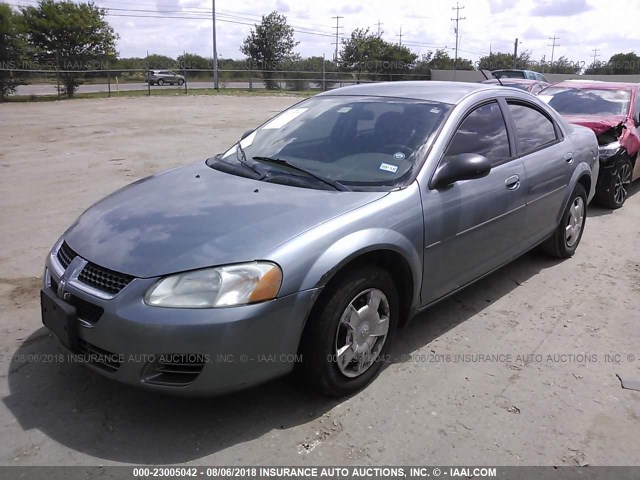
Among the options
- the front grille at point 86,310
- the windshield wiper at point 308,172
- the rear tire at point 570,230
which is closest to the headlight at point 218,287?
the front grille at point 86,310

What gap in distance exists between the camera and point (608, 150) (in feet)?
22.9

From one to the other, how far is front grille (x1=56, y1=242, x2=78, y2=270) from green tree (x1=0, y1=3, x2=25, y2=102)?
2498cm

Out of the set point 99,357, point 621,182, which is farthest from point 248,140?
point 621,182

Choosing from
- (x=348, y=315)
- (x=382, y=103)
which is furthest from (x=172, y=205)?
(x=382, y=103)

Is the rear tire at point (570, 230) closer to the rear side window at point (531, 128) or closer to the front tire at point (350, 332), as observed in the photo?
the rear side window at point (531, 128)

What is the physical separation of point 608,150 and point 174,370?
6.49 metres

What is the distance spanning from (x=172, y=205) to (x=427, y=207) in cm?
151

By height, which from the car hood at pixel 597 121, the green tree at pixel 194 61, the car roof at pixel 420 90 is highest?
the green tree at pixel 194 61

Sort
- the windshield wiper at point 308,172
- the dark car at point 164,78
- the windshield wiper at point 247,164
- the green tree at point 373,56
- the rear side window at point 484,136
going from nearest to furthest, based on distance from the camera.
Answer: the windshield wiper at point 308,172 → the windshield wiper at point 247,164 → the rear side window at point 484,136 → the dark car at point 164,78 → the green tree at point 373,56

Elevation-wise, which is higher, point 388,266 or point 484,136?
point 484,136

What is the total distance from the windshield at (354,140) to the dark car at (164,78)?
3984 centimetres

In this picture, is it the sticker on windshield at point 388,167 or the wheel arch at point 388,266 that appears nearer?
the wheel arch at point 388,266

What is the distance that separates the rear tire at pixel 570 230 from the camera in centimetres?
505

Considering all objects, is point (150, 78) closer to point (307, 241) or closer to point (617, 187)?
point (617, 187)
